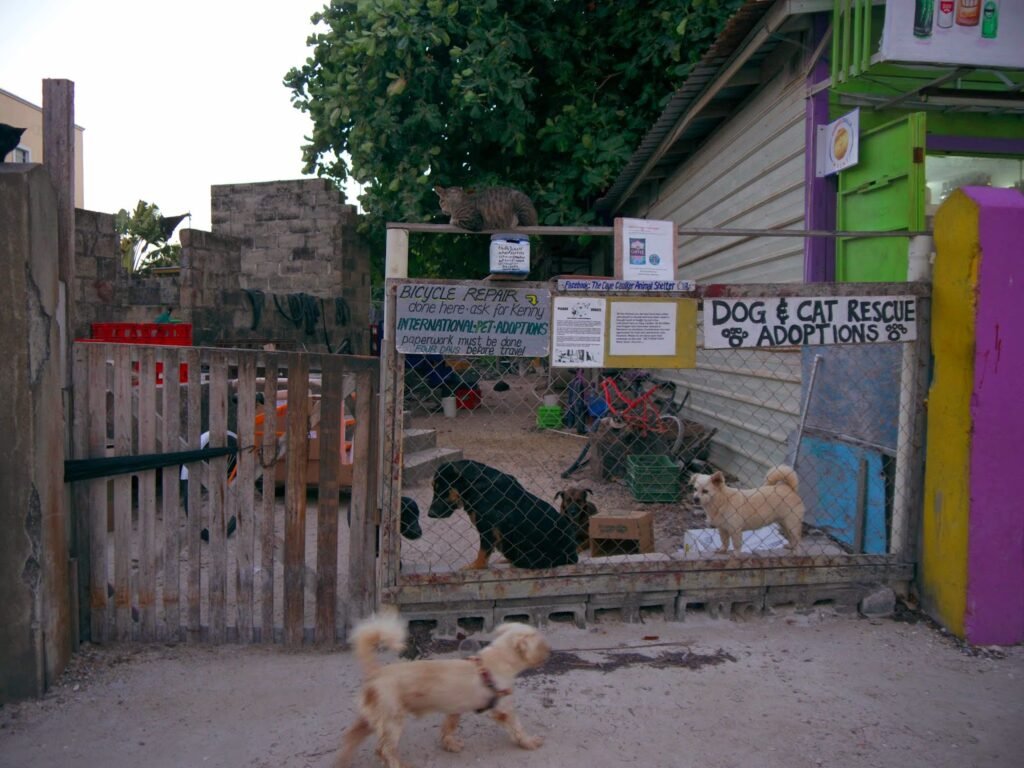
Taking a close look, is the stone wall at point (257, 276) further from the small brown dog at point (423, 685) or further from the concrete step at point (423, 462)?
the small brown dog at point (423, 685)

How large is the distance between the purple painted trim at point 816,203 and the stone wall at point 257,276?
26.6 feet

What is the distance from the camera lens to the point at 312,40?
14.5 m

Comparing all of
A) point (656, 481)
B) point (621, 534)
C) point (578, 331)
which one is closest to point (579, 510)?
point (621, 534)

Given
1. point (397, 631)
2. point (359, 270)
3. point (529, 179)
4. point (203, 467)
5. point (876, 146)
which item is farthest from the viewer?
point (359, 270)

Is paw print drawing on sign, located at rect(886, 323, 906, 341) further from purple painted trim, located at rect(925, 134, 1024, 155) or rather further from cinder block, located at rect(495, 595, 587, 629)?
purple painted trim, located at rect(925, 134, 1024, 155)

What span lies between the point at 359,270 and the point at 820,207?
1041cm

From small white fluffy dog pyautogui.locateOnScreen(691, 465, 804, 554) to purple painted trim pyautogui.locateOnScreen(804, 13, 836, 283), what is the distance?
6.54 ft

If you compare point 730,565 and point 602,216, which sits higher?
point 602,216

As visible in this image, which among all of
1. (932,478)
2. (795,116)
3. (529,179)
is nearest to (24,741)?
(932,478)

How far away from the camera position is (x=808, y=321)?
170 inches

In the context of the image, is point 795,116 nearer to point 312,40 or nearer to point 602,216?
point 602,216

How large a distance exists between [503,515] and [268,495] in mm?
1186

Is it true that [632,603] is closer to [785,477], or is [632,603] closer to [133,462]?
[785,477]

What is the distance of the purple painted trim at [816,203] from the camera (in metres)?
6.42
